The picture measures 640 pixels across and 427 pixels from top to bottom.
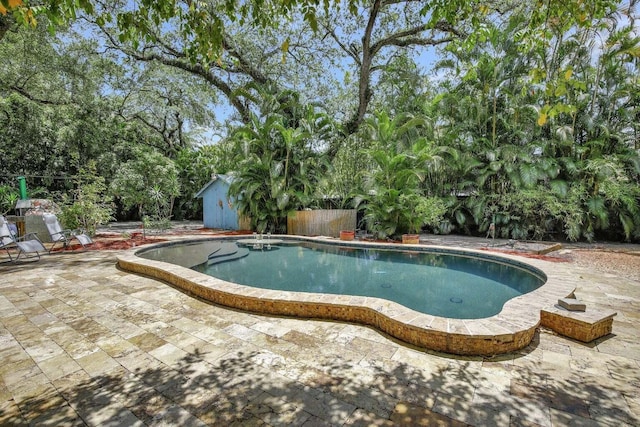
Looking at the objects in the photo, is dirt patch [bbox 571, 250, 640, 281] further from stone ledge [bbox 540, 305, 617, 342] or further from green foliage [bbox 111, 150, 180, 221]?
green foliage [bbox 111, 150, 180, 221]

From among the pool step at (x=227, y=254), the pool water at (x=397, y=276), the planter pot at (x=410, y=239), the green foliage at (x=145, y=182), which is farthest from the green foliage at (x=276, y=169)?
the planter pot at (x=410, y=239)

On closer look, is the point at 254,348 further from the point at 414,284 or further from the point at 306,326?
the point at 414,284

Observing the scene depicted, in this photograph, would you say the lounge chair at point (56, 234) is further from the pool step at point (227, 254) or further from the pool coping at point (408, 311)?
the pool coping at point (408, 311)

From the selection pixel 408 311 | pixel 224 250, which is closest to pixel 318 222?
pixel 224 250

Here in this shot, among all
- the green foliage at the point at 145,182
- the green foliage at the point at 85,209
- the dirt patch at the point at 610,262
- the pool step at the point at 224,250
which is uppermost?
the green foliage at the point at 145,182

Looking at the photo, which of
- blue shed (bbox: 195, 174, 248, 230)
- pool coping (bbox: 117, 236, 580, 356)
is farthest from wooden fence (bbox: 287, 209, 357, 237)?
pool coping (bbox: 117, 236, 580, 356)

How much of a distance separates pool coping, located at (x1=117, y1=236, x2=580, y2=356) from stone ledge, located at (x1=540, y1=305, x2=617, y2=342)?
154 mm

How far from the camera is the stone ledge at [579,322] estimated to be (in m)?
3.14

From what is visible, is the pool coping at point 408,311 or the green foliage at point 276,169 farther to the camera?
the green foliage at point 276,169

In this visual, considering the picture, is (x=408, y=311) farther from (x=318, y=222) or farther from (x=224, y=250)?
(x=318, y=222)

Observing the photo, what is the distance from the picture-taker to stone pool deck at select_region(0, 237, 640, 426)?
2.07 m

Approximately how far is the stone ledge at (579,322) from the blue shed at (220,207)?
12368 mm

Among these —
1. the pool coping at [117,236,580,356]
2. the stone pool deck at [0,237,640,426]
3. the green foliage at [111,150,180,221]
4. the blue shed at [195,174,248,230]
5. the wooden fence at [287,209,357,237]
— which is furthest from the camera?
the blue shed at [195,174,248,230]

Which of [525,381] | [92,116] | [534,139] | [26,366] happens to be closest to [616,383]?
[525,381]
